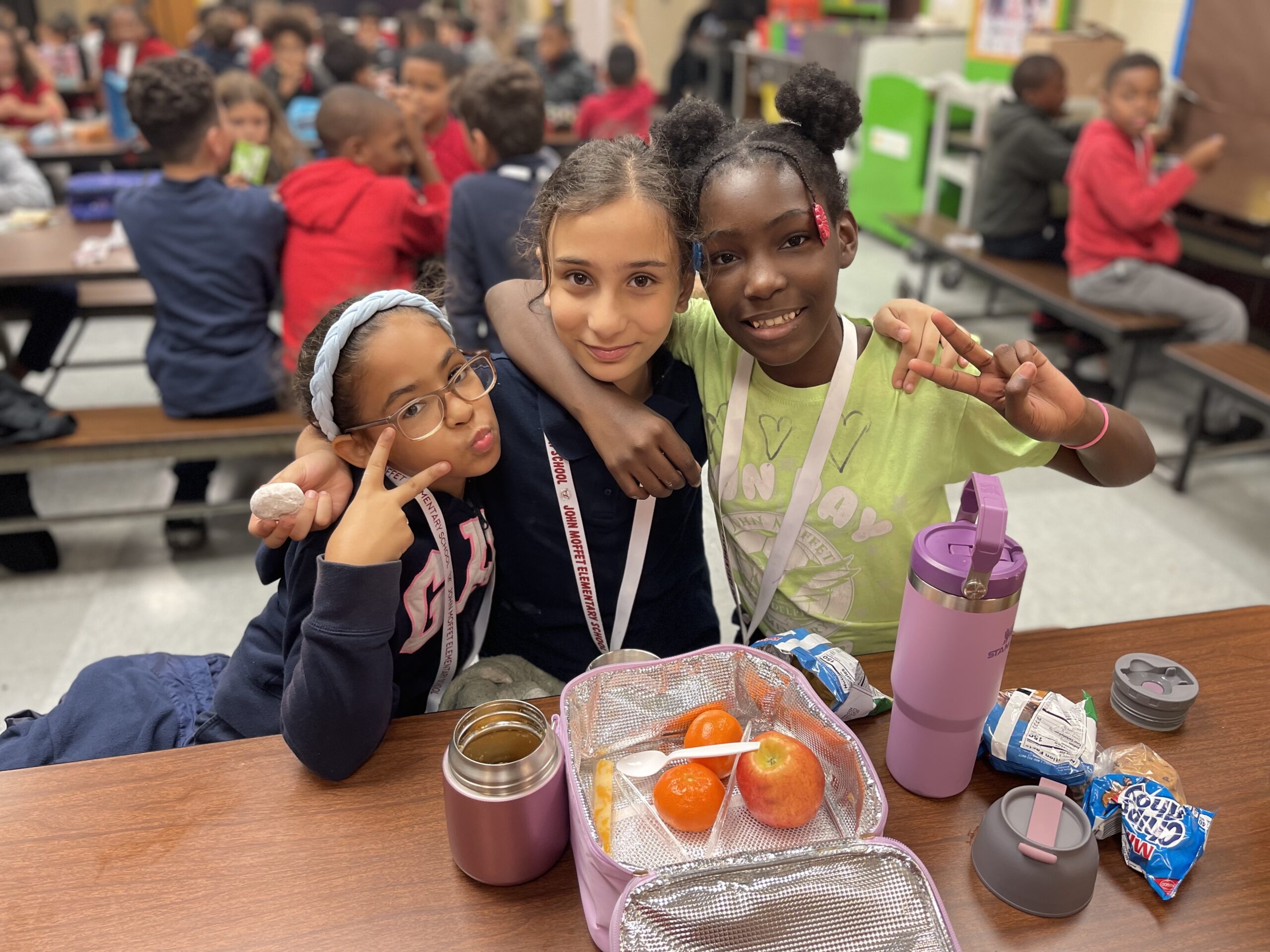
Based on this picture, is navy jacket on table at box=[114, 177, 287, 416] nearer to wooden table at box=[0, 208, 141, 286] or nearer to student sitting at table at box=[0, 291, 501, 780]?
wooden table at box=[0, 208, 141, 286]

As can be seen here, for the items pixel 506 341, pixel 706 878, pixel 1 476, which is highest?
pixel 506 341

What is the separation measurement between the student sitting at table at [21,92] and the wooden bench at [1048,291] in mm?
5524

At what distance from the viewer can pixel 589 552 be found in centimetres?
125

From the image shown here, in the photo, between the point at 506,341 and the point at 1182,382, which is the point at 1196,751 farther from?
the point at 1182,382

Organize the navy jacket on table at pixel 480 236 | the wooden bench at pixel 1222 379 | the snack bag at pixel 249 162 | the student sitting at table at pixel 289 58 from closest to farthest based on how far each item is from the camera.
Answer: the navy jacket on table at pixel 480 236
the wooden bench at pixel 1222 379
the snack bag at pixel 249 162
the student sitting at table at pixel 289 58

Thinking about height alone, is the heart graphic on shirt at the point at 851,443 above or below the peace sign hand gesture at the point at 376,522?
below

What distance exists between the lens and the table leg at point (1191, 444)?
2.99 metres

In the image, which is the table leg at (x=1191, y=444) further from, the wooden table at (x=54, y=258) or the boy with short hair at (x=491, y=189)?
the wooden table at (x=54, y=258)

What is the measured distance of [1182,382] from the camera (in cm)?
396

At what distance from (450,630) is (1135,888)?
2.53ft

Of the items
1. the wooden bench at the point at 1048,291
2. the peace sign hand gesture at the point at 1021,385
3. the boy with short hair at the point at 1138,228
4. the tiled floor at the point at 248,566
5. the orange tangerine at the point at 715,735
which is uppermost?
the peace sign hand gesture at the point at 1021,385

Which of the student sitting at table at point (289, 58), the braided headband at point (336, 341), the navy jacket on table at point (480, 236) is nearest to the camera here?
the braided headband at point (336, 341)

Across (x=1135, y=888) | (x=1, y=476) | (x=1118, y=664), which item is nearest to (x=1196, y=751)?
(x=1118, y=664)

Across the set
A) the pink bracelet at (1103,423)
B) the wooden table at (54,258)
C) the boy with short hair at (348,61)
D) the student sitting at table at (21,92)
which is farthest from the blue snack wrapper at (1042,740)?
the student sitting at table at (21,92)
